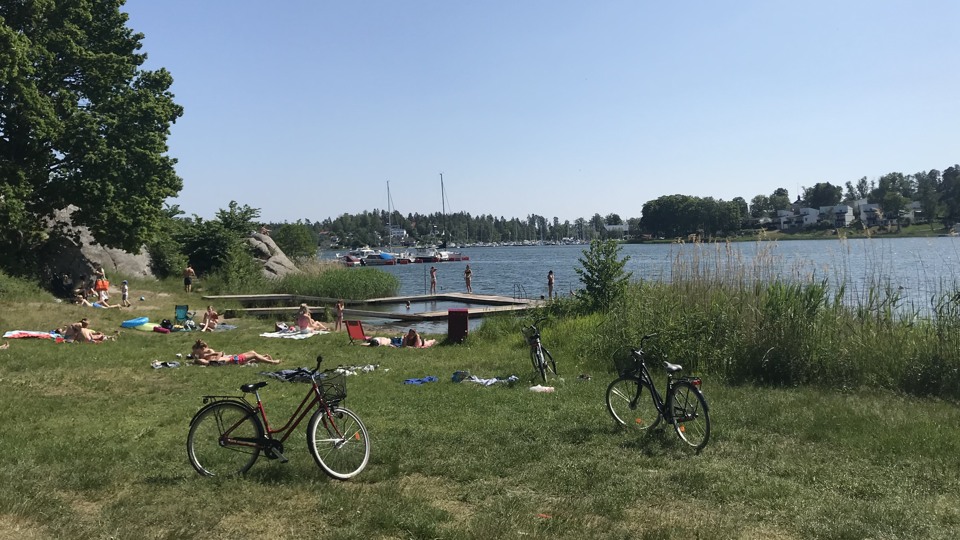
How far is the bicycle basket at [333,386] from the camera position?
575 cm

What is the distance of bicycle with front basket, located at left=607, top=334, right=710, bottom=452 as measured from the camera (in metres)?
6.72

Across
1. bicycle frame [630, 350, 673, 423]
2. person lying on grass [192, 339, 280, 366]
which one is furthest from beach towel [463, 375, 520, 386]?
person lying on grass [192, 339, 280, 366]

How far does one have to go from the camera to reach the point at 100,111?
83.0 feet

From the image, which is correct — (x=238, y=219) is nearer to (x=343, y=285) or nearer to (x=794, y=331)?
(x=343, y=285)

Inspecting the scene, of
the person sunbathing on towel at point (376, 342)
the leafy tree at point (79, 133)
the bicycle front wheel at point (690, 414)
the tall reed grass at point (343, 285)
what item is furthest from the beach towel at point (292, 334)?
the tall reed grass at point (343, 285)

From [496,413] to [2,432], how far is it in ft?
17.9

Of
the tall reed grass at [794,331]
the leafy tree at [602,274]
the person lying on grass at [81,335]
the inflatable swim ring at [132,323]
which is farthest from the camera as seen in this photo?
the inflatable swim ring at [132,323]

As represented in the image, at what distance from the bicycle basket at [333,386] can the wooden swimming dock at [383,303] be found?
14.5 metres

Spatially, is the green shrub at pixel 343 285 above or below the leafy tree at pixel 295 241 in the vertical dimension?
below

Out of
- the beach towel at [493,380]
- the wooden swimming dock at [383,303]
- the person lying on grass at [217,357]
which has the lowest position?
the wooden swimming dock at [383,303]

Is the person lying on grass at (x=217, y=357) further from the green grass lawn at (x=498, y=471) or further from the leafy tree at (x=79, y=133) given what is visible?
the leafy tree at (x=79, y=133)

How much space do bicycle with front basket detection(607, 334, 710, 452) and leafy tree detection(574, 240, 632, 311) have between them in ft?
29.1

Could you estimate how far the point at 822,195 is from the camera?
119 metres

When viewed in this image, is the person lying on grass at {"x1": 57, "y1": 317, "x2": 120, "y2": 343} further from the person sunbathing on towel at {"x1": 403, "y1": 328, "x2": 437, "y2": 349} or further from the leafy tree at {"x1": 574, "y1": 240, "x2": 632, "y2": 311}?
the leafy tree at {"x1": 574, "y1": 240, "x2": 632, "y2": 311}
